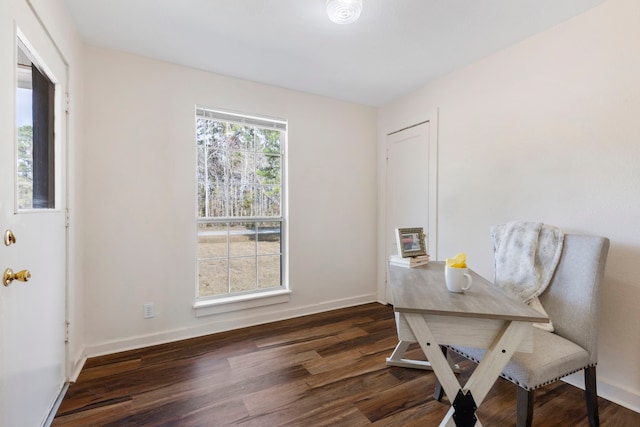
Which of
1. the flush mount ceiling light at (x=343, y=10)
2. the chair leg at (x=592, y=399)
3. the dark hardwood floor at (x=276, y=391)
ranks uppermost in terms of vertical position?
the flush mount ceiling light at (x=343, y=10)

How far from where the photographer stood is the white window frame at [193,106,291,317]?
2.69 meters

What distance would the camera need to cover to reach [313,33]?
2.07m

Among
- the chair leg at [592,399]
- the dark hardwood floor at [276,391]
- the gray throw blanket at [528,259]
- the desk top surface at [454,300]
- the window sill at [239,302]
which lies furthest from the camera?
the window sill at [239,302]

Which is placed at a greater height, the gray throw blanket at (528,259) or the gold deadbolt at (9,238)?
the gold deadbolt at (9,238)

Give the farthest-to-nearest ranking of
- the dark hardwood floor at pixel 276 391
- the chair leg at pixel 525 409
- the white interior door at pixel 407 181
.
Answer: the white interior door at pixel 407 181
the dark hardwood floor at pixel 276 391
the chair leg at pixel 525 409

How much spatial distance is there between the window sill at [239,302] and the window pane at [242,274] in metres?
0.09

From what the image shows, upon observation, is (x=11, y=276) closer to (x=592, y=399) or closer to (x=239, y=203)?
(x=239, y=203)

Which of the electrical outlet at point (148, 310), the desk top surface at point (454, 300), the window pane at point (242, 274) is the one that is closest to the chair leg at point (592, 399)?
the desk top surface at point (454, 300)

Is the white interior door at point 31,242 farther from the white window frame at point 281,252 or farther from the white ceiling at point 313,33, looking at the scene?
the white window frame at point 281,252

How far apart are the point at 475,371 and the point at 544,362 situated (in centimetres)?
45

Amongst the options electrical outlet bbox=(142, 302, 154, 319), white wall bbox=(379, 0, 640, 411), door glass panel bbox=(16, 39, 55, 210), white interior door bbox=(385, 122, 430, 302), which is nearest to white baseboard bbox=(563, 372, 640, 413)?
white wall bbox=(379, 0, 640, 411)

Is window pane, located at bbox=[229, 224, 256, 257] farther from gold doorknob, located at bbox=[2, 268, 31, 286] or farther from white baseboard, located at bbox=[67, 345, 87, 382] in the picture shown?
gold doorknob, located at bbox=[2, 268, 31, 286]

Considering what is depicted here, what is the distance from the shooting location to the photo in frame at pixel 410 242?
1.89m

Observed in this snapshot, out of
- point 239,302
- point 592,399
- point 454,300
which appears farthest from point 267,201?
point 592,399
